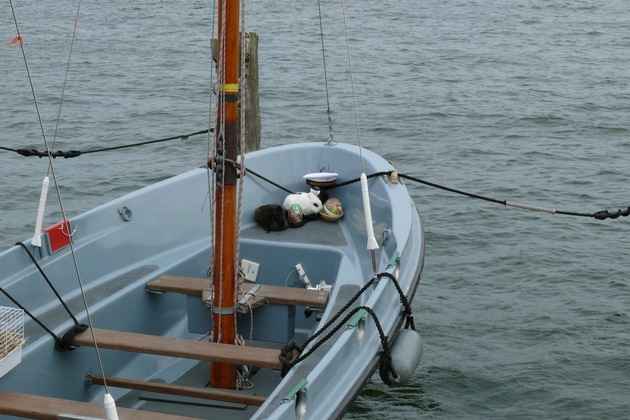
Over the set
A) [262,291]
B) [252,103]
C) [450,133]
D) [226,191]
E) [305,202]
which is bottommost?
[450,133]

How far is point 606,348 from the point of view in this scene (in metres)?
10.3

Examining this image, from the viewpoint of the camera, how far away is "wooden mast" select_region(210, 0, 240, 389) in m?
6.54

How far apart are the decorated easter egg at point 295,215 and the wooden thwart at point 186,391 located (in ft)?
8.79

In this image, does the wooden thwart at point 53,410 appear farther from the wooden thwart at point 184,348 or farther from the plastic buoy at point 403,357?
the plastic buoy at point 403,357

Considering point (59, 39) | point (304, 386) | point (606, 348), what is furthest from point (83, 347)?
point (59, 39)

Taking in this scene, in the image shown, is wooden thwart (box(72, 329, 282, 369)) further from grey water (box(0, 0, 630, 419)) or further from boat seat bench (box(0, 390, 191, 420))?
grey water (box(0, 0, 630, 419))

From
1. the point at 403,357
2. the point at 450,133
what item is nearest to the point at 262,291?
the point at 403,357

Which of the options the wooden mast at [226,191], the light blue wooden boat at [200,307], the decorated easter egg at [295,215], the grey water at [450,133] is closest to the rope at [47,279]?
the light blue wooden boat at [200,307]

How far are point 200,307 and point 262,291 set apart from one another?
1.91 feet

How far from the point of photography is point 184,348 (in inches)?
265

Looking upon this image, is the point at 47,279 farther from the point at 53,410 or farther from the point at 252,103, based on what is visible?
the point at 252,103

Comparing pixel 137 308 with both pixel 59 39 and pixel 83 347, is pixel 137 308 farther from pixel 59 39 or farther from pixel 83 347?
pixel 59 39

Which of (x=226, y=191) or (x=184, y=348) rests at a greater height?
(x=226, y=191)

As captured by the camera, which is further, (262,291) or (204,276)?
(204,276)
